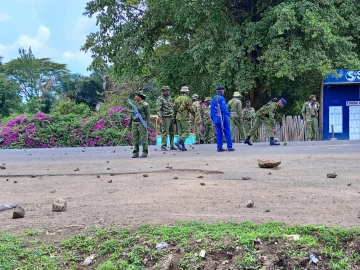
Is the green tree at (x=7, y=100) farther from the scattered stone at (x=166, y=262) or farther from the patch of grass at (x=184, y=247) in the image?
the scattered stone at (x=166, y=262)

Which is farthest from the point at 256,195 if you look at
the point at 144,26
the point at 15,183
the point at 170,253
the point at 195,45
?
the point at 144,26

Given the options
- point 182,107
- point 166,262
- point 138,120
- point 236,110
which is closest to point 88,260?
point 166,262

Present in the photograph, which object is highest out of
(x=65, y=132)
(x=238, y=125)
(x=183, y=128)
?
(x=238, y=125)

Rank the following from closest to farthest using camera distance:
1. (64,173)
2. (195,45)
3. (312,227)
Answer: (312,227) → (64,173) → (195,45)

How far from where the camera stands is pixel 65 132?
988 inches

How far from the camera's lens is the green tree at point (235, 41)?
68.0 feet

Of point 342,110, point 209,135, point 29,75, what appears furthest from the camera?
point 29,75

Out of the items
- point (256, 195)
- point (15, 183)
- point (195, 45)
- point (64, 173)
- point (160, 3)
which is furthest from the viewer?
point (160, 3)

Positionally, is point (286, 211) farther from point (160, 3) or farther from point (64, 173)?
point (160, 3)

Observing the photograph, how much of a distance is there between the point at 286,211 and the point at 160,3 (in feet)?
69.0

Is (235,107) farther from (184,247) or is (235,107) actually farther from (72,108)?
(184,247)

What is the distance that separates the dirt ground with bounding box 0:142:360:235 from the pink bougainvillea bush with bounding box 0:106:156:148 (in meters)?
13.3

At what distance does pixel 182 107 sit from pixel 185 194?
9.22 metres

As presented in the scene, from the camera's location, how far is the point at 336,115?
944 inches
